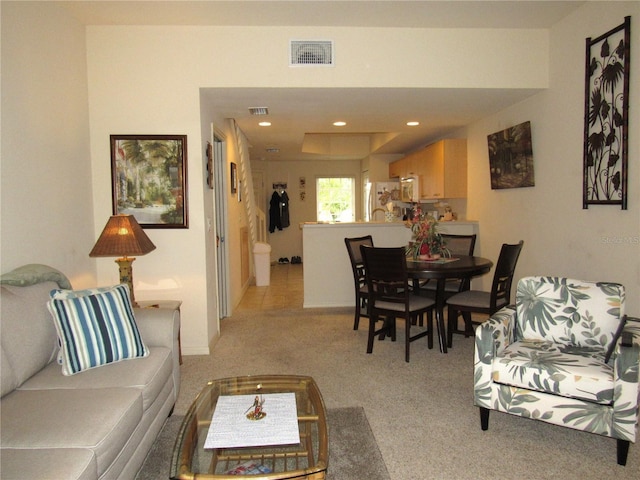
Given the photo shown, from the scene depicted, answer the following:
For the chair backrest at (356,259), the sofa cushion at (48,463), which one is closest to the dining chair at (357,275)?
the chair backrest at (356,259)

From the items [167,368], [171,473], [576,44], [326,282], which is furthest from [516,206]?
[171,473]

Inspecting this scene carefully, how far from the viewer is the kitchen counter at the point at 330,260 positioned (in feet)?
17.4

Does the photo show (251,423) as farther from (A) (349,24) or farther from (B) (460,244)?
(B) (460,244)

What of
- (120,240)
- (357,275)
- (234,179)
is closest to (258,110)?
(234,179)

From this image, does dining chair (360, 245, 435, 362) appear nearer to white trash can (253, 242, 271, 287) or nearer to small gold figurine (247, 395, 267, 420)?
small gold figurine (247, 395, 267, 420)

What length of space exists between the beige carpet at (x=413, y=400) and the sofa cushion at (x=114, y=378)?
23.8 inches

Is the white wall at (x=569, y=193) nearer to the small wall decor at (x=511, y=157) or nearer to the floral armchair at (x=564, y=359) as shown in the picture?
the small wall decor at (x=511, y=157)

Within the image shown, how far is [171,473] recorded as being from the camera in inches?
58.9

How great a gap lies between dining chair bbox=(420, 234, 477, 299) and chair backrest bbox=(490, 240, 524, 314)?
19.4 inches

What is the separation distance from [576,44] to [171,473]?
3.78 metres

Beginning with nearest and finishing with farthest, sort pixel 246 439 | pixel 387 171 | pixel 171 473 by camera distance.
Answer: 1. pixel 171 473
2. pixel 246 439
3. pixel 387 171

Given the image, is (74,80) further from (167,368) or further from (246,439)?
(246,439)

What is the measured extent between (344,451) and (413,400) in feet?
2.48

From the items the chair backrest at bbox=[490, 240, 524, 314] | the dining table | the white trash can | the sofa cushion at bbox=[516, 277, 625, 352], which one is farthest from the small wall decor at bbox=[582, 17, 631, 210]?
the white trash can
